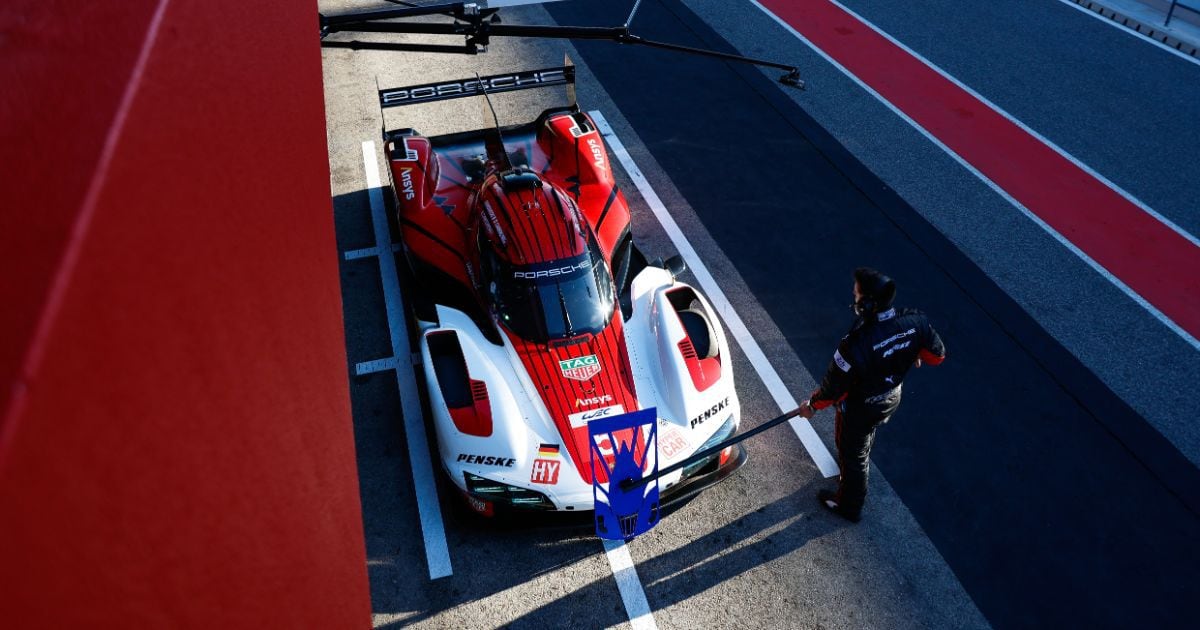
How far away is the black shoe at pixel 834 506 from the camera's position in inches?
216

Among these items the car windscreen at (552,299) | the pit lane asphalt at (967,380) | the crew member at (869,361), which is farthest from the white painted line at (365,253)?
the crew member at (869,361)

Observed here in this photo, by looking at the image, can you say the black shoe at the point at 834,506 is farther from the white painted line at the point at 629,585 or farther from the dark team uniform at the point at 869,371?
the white painted line at the point at 629,585

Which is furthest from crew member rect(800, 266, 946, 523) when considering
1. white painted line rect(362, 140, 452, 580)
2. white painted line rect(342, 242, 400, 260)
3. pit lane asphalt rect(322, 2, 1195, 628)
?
white painted line rect(342, 242, 400, 260)

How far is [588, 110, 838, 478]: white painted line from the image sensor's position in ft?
20.0

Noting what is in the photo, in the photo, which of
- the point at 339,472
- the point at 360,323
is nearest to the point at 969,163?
the point at 360,323

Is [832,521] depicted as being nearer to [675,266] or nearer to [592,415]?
[592,415]

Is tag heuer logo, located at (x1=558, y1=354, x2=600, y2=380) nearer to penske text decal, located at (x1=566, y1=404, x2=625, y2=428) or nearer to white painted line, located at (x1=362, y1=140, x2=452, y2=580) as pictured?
penske text decal, located at (x1=566, y1=404, x2=625, y2=428)

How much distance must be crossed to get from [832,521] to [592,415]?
78.4 inches

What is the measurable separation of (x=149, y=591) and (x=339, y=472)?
30.1 inches

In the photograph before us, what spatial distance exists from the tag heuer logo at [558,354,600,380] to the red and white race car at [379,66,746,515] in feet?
0.05

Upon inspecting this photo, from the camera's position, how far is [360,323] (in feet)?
23.3

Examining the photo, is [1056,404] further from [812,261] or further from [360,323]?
[360,323]

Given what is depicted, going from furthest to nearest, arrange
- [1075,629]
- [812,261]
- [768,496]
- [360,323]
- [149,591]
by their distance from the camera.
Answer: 1. [812,261]
2. [360,323]
3. [768,496]
4. [1075,629]
5. [149,591]

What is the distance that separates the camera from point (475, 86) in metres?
7.84
